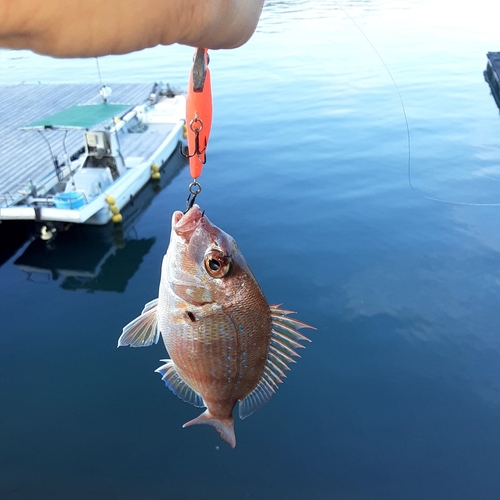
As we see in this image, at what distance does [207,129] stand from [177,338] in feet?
3.92

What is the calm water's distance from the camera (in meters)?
7.14

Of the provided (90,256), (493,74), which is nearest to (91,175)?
(90,256)

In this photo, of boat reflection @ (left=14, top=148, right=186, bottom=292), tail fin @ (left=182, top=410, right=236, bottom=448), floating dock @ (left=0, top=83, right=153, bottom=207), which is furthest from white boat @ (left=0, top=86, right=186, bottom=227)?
tail fin @ (left=182, top=410, right=236, bottom=448)

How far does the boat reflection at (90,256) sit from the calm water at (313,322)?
0.05 metres

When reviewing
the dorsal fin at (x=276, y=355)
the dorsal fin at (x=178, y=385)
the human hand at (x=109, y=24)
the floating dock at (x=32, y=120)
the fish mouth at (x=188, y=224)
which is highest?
the human hand at (x=109, y=24)

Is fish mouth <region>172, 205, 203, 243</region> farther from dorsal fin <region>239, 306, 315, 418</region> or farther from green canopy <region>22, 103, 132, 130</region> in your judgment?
green canopy <region>22, 103, 132, 130</region>

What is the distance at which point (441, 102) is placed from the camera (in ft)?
63.8

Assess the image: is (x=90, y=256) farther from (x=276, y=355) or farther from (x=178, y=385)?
(x=276, y=355)

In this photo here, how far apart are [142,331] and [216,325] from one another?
A: 567 millimetres

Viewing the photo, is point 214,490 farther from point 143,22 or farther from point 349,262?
point 143,22

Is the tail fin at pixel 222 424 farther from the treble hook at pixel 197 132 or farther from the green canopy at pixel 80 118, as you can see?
the green canopy at pixel 80 118

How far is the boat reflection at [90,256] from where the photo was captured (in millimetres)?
11492

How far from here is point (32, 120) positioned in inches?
749

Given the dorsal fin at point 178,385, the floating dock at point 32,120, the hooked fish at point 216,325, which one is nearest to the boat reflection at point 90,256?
the floating dock at point 32,120
